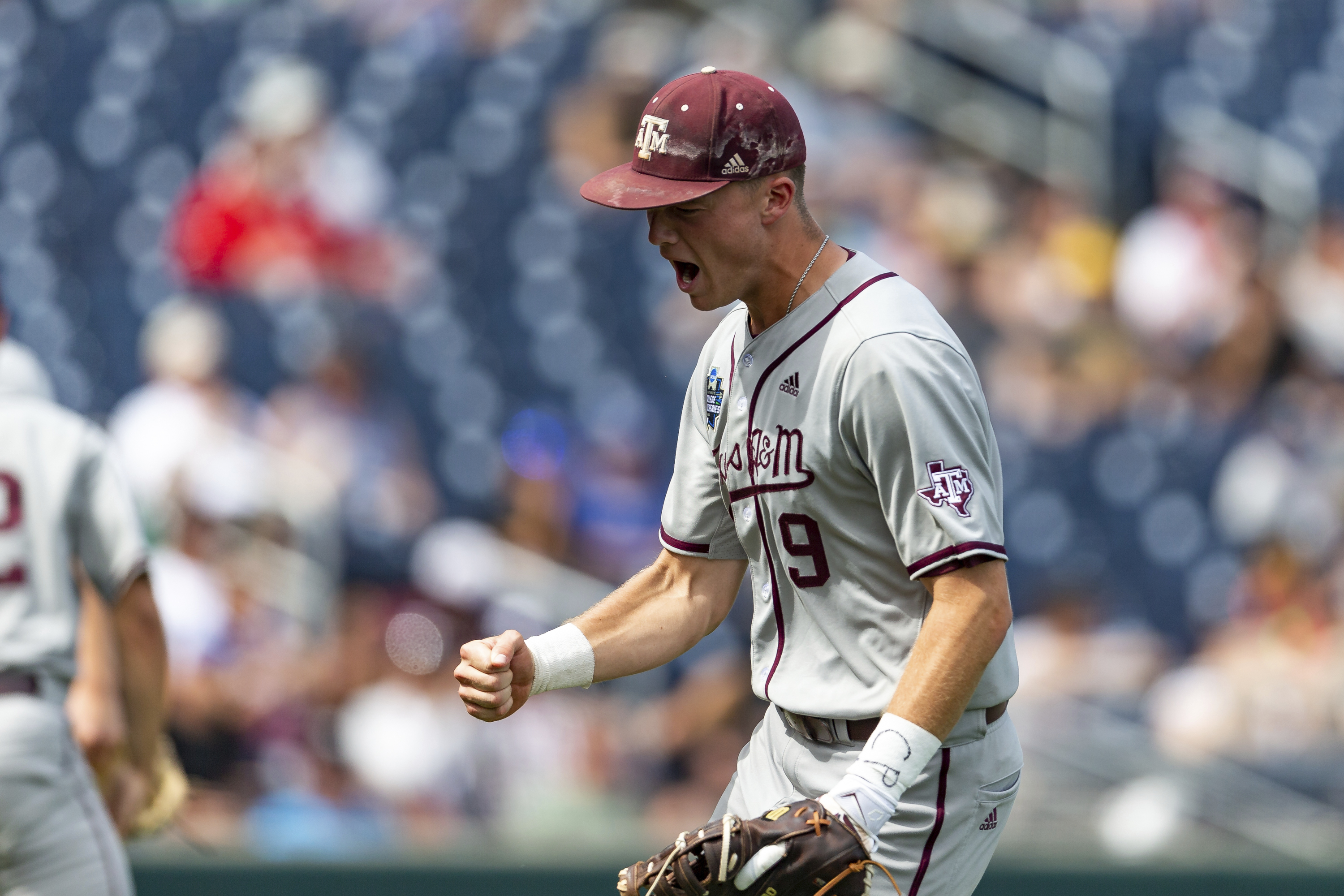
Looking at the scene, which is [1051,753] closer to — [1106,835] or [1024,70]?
[1106,835]

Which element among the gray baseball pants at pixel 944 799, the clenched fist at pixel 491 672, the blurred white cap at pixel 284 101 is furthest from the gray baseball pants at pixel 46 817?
the blurred white cap at pixel 284 101

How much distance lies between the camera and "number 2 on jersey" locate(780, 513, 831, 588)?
8.25 feet

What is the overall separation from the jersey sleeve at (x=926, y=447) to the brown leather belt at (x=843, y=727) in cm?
30

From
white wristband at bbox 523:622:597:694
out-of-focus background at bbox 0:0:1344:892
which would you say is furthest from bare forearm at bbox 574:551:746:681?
out-of-focus background at bbox 0:0:1344:892

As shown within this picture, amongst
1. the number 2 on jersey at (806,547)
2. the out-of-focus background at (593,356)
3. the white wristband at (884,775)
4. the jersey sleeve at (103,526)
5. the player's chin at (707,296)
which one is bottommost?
the out-of-focus background at (593,356)

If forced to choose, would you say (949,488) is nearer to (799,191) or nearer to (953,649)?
(953,649)

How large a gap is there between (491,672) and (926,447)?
771 millimetres

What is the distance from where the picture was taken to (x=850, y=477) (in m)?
2.44

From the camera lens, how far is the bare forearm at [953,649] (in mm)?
2258

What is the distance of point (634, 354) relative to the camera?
759 centimetres

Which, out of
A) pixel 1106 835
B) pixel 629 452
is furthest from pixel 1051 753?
pixel 629 452

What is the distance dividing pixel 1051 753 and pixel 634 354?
2704mm

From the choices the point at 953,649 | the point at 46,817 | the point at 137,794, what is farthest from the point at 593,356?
the point at 953,649

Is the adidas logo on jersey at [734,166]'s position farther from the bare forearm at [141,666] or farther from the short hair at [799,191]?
the bare forearm at [141,666]
